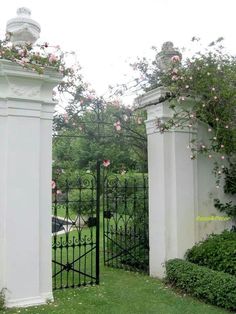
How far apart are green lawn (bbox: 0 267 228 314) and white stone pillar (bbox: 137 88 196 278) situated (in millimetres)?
609

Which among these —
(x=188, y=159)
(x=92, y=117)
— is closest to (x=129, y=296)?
(x=188, y=159)

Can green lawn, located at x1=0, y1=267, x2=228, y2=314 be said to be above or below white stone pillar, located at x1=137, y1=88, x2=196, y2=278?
below

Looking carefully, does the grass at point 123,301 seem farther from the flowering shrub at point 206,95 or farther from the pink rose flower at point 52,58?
the pink rose flower at point 52,58

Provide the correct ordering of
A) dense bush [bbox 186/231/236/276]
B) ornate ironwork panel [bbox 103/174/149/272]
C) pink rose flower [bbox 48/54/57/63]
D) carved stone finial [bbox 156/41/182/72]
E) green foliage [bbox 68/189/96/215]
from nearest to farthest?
pink rose flower [bbox 48/54/57/63] → dense bush [bbox 186/231/236/276] → green foliage [bbox 68/189/96/215] → carved stone finial [bbox 156/41/182/72] → ornate ironwork panel [bbox 103/174/149/272]

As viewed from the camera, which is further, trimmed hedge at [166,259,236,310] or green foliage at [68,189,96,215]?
green foliage at [68,189,96,215]

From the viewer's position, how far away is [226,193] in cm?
641

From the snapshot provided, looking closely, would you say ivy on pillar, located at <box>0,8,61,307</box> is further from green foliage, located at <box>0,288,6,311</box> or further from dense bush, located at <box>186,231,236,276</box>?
dense bush, located at <box>186,231,236,276</box>

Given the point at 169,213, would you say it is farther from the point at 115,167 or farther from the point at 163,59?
the point at 115,167

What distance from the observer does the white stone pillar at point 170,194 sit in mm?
6016

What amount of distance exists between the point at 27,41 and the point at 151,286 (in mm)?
4143

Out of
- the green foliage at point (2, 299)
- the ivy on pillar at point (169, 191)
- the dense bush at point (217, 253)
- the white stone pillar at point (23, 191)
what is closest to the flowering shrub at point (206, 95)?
the ivy on pillar at point (169, 191)

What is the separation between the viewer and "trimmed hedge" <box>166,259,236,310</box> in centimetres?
460

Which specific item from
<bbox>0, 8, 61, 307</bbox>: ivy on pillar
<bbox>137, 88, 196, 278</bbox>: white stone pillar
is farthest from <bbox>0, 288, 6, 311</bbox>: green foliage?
<bbox>137, 88, 196, 278</bbox>: white stone pillar

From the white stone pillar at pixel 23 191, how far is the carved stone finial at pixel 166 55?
7.24 feet
